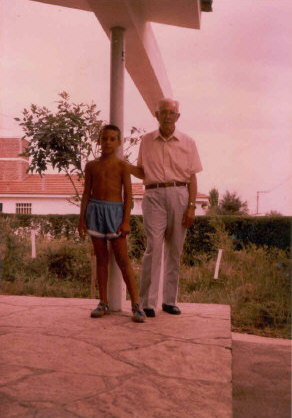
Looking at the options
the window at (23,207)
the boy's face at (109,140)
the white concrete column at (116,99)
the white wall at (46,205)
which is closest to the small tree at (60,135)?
the white concrete column at (116,99)

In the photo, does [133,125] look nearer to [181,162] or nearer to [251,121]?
[251,121]

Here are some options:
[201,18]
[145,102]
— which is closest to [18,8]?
[201,18]

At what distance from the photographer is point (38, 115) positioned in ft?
20.9

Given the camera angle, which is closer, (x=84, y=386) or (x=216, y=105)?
(x=84, y=386)

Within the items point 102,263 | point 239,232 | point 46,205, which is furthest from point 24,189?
point 102,263

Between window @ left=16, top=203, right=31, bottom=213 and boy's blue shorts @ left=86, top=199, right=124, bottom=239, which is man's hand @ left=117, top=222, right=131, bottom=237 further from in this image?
window @ left=16, top=203, right=31, bottom=213

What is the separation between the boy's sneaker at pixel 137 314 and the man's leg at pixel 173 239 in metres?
0.40

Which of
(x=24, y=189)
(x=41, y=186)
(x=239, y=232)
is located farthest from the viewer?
(x=24, y=189)

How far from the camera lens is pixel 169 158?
3.70m

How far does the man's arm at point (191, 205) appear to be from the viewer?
3701mm

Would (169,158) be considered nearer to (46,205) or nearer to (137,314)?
(137,314)

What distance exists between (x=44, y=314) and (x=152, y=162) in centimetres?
133

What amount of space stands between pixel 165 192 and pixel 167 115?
554 millimetres

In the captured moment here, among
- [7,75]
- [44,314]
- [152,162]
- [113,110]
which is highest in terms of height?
[7,75]
